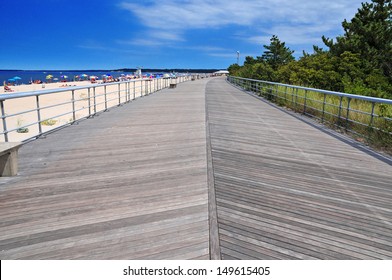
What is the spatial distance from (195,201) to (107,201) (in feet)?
3.09

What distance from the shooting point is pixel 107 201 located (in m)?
3.50

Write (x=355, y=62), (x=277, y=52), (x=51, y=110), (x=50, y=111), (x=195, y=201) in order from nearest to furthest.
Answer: (x=195, y=201) → (x=355, y=62) → (x=50, y=111) → (x=51, y=110) → (x=277, y=52)

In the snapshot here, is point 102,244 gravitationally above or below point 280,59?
below

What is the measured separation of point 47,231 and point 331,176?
356cm

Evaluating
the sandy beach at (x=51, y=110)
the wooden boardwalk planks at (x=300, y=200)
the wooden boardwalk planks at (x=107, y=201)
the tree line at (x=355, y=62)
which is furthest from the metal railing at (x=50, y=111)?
the tree line at (x=355, y=62)

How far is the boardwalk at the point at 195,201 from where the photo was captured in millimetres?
2648

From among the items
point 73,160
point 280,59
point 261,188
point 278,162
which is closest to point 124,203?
point 261,188

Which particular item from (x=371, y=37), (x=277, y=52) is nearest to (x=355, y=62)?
(x=371, y=37)

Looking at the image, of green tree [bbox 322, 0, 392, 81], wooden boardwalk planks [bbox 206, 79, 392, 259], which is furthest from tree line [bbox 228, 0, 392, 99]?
wooden boardwalk planks [bbox 206, 79, 392, 259]

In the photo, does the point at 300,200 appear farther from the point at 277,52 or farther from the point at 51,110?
the point at 277,52

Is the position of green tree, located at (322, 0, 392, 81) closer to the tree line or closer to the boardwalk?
the tree line

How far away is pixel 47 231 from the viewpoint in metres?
2.87

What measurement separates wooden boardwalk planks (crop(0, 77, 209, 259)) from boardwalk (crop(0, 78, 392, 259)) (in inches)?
0.5
